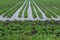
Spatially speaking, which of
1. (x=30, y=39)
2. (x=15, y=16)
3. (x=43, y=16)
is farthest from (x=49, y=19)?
(x=30, y=39)

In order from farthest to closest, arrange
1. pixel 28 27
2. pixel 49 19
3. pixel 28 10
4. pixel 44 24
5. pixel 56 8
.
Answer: pixel 56 8 < pixel 28 10 < pixel 49 19 < pixel 44 24 < pixel 28 27

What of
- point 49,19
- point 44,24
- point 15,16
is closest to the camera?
point 44,24

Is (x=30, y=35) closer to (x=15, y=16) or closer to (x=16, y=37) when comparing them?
(x=16, y=37)

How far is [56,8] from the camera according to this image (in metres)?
16.4

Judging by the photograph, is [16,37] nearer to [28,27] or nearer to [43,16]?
[28,27]

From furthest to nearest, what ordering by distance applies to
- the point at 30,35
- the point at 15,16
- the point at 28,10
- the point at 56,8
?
the point at 56,8, the point at 28,10, the point at 15,16, the point at 30,35

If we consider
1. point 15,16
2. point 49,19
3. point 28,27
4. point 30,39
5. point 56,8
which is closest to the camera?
point 30,39

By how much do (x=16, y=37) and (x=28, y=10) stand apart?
6.58 metres

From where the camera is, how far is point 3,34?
9688mm

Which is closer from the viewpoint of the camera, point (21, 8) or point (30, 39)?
point (30, 39)

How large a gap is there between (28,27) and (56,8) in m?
6.23

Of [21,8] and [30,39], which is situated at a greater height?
[21,8]

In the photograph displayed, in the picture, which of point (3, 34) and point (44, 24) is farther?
point (44, 24)

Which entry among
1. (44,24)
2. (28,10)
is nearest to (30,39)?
(44,24)
